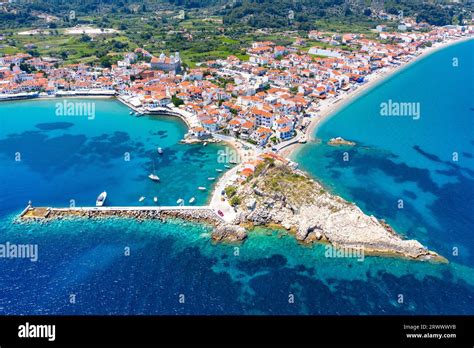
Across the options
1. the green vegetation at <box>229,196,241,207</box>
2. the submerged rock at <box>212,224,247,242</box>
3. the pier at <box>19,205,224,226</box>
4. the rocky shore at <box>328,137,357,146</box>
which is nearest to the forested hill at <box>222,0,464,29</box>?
the rocky shore at <box>328,137,357,146</box>

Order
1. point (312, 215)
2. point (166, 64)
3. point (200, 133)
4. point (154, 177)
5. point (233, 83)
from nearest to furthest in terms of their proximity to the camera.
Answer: point (312, 215) → point (154, 177) → point (200, 133) → point (233, 83) → point (166, 64)

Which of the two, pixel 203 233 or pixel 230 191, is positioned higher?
pixel 230 191

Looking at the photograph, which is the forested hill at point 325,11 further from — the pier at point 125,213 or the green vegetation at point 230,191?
the pier at point 125,213

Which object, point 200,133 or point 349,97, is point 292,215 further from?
point 349,97

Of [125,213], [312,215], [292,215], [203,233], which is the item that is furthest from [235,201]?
[125,213]

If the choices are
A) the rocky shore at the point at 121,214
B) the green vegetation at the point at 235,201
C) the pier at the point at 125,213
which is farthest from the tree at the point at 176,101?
the green vegetation at the point at 235,201

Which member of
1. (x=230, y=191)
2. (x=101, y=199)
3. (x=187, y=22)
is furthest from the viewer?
(x=187, y=22)
